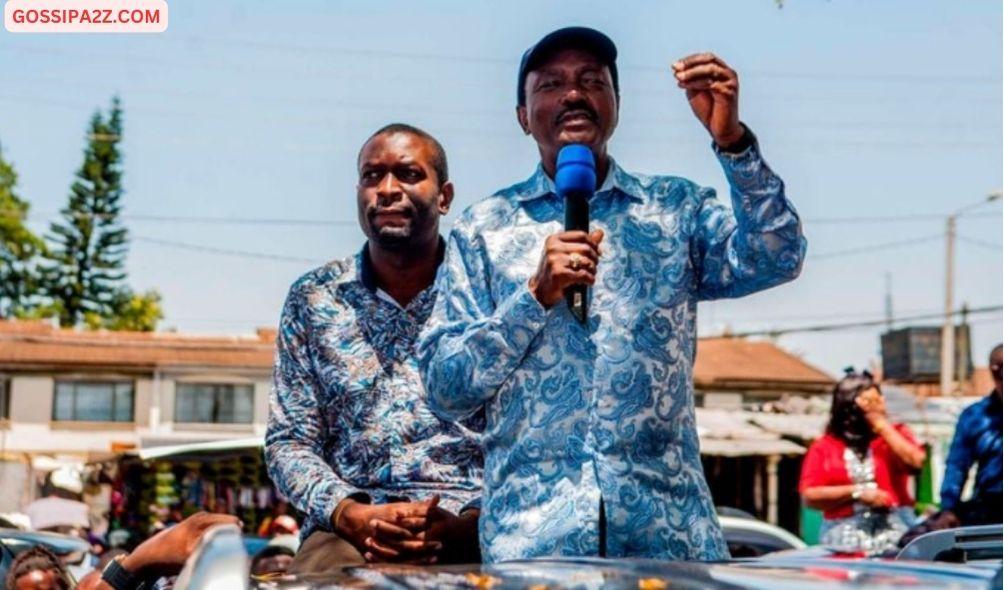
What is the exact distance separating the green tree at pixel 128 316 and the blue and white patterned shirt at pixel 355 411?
69698mm

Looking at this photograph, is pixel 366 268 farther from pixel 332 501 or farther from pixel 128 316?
pixel 128 316

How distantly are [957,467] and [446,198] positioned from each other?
452 centimetres

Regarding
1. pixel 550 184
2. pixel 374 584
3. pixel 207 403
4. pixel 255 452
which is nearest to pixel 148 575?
pixel 550 184

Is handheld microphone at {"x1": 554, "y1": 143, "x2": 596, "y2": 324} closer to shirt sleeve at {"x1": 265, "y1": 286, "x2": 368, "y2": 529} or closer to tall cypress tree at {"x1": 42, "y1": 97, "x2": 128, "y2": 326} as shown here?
shirt sleeve at {"x1": 265, "y1": 286, "x2": 368, "y2": 529}

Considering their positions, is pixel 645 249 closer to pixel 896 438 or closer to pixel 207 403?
Result: pixel 896 438

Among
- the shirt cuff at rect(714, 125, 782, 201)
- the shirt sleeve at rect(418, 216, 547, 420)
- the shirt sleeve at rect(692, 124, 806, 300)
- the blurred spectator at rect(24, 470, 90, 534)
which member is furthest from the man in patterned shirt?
the blurred spectator at rect(24, 470, 90, 534)

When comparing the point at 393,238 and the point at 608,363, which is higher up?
the point at 393,238

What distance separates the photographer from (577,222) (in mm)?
3582

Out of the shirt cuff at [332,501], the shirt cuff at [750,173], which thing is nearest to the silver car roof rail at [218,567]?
the shirt cuff at [750,173]

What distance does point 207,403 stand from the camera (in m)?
54.8

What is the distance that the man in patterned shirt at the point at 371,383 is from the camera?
4496 millimetres

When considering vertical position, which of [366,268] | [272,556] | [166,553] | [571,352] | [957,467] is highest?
[366,268]

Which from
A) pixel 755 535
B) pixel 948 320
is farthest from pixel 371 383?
pixel 948 320

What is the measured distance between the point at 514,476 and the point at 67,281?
7230cm
